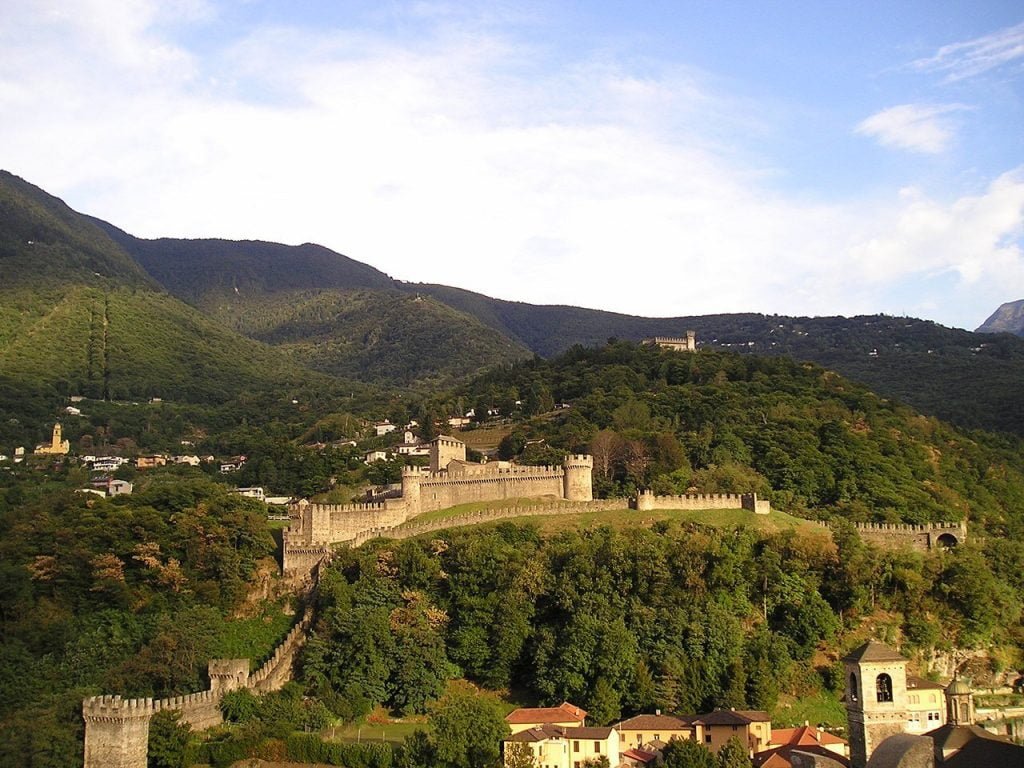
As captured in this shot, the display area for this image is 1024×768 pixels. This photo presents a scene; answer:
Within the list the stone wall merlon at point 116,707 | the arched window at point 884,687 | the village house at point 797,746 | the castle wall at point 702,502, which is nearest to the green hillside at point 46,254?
the castle wall at point 702,502

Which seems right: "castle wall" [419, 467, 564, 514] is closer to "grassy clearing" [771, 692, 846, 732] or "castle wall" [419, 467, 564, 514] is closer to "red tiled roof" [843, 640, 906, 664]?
"grassy clearing" [771, 692, 846, 732]

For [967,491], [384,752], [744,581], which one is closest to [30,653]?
[384,752]

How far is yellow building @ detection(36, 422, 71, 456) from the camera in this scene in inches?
4281

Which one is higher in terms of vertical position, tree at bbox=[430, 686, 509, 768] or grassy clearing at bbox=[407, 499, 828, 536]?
grassy clearing at bbox=[407, 499, 828, 536]

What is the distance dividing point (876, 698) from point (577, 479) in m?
32.7

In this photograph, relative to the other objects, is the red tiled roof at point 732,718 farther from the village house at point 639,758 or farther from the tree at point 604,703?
the tree at point 604,703

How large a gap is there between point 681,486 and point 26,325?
299ft

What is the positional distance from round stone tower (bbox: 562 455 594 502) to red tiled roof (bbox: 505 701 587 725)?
65.1ft

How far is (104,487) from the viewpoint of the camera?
90938 mm

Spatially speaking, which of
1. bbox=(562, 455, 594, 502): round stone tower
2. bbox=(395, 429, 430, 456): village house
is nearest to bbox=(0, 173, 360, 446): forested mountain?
bbox=(395, 429, 430, 456): village house

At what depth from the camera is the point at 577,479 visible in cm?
6725

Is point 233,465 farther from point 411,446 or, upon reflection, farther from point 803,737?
point 803,737

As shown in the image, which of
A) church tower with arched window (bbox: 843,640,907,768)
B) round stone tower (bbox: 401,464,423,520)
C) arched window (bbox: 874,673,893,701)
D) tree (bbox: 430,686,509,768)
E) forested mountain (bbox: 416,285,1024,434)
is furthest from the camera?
forested mountain (bbox: 416,285,1024,434)

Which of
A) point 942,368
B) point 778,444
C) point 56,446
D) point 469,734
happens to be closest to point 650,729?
point 469,734
